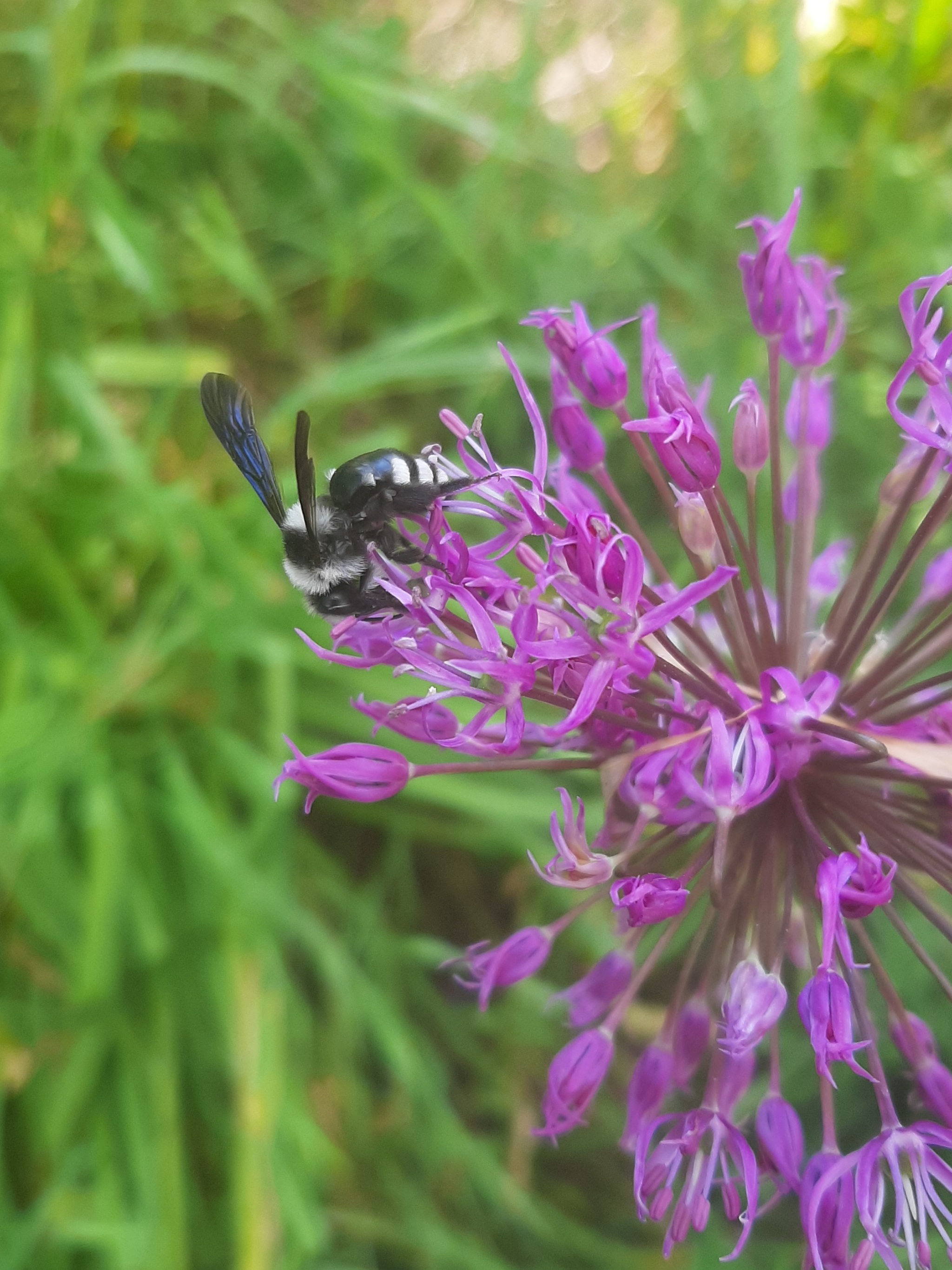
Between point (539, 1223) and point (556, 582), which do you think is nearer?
point (556, 582)

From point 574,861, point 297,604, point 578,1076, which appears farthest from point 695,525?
point 297,604

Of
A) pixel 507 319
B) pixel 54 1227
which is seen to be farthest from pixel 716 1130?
pixel 507 319

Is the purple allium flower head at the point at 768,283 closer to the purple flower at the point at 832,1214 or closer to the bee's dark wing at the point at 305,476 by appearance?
the bee's dark wing at the point at 305,476

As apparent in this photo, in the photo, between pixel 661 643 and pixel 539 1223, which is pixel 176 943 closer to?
pixel 539 1223

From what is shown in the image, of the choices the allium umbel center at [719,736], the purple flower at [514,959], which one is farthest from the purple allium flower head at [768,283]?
the purple flower at [514,959]

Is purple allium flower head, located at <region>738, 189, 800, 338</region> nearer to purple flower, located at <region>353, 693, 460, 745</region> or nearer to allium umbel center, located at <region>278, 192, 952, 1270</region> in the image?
allium umbel center, located at <region>278, 192, 952, 1270</region>

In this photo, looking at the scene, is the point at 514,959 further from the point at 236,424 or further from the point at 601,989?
the point at 236,424
